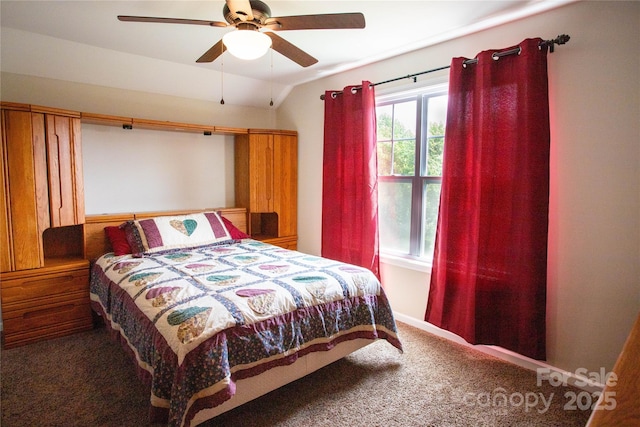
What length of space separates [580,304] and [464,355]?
0.82 m

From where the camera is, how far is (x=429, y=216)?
2996 mm

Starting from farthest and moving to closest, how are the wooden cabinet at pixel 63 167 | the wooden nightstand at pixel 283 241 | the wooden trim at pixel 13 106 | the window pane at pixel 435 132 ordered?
the wooden nightstand at pixel 283 241, the window pane at pixel 435 132, the wooden cabinet at pixel 63 167, the wooden trim at pixel 13 106

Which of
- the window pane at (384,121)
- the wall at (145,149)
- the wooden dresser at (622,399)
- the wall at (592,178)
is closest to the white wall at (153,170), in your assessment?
the wall at (145,149)

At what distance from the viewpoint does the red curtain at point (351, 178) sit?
3.15 m

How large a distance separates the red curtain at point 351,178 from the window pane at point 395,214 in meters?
0.17

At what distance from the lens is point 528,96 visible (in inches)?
85.3

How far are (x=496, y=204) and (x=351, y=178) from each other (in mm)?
1346

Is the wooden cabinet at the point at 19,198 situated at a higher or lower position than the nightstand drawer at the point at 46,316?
higher

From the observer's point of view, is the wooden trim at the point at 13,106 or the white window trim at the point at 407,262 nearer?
the wooden trim at the point at 13,106

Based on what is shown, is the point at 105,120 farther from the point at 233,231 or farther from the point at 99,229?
the point at 233,231

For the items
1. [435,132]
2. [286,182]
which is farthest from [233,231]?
[435,132]

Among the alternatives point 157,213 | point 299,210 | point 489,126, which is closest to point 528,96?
point 489,126

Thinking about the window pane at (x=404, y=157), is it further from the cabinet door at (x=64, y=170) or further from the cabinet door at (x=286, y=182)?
the cabinet door at (x=64, y=170)

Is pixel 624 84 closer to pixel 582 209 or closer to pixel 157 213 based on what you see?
pixel 582 209
